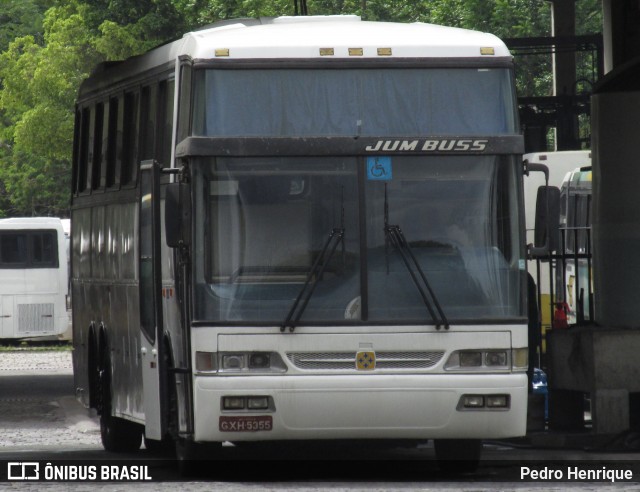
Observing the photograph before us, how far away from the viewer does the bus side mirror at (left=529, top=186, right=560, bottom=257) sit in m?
12.4

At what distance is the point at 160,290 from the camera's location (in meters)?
12.7

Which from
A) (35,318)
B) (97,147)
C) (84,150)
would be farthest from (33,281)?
(97,147)

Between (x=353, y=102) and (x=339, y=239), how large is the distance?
1015 millimetres

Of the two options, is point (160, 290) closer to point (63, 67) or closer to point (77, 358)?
point (77, 358)

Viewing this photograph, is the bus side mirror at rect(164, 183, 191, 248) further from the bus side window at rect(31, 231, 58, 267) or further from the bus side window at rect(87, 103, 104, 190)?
the bus side window at rect(31, 231, 58, 267)

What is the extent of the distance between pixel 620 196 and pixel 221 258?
5990 millimetres

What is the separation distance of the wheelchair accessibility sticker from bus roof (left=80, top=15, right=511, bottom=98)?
0.77 m

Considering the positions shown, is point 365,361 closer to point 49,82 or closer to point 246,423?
point 246,423

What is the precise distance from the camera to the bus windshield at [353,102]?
12445 millimetres

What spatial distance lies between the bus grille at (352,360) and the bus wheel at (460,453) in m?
1.33

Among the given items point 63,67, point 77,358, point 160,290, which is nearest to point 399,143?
point 160,290

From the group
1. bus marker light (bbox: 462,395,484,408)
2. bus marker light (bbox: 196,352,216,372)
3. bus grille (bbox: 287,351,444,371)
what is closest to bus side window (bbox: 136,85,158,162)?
bus marker light (bbox: 196,352,216,372)

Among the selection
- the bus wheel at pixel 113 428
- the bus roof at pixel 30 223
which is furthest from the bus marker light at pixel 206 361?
the bus roof at pixel 30 223

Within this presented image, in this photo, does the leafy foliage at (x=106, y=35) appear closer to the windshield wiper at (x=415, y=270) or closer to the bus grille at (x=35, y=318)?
the bus grille at (x=35, y=318)
